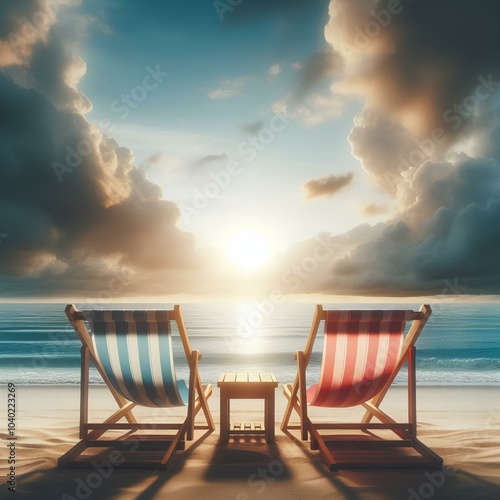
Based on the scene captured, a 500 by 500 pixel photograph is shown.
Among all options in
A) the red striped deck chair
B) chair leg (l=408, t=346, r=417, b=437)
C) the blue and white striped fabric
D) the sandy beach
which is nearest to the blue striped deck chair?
the blue and white striped fabric

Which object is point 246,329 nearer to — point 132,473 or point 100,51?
point 100,51

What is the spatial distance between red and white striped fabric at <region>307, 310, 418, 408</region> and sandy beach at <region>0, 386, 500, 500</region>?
0.52m

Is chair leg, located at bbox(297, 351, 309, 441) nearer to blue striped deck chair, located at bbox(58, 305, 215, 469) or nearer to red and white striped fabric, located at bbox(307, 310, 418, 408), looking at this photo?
red and white striped fabric, located at bbox(307, 310, 418, 408)

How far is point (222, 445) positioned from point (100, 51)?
8873 mm

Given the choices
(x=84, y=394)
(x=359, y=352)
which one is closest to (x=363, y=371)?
(x=359, y=352)

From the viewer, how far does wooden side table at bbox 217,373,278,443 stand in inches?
143

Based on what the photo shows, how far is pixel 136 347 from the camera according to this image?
10.8 ft

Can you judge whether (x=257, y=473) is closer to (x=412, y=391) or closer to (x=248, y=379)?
(x=248, y=379)

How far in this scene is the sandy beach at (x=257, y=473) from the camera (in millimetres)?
2637

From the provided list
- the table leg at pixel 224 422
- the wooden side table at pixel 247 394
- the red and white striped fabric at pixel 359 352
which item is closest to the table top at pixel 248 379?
the wooden side table at pixel 247 394

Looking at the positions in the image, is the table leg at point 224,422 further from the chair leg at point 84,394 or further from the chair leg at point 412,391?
the chair leg at point 412,391

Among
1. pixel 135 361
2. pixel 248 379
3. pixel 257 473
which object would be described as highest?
pixel 135 361

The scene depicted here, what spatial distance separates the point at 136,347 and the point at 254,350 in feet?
48.2

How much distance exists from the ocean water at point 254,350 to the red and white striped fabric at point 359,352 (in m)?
5.35
